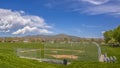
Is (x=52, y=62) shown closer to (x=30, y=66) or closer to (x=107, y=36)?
(x=30, y=66)

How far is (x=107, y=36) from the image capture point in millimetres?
158750

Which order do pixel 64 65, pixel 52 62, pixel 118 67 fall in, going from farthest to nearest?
1. pixel 52 62
2. pixel 64 65
3. pixel 118 67

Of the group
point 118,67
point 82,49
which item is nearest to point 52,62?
point 118,67

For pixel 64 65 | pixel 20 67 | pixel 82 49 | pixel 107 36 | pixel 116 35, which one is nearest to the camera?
pixel 20 67

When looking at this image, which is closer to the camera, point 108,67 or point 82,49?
point 108,67

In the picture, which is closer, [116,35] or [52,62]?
[52,62]

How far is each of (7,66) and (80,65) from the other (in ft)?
36.8

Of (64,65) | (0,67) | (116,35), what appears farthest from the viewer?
(116,35)

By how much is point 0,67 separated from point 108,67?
13.6 metres

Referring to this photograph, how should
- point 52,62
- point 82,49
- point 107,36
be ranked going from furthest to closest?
point 107,36
point 82,49
point 52,62

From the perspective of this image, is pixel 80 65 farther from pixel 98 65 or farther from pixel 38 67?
pixel 38 67

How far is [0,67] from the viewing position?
24078mm

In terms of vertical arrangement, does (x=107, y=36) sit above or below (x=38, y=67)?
above

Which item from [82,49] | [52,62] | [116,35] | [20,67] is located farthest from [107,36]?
[20,67]
